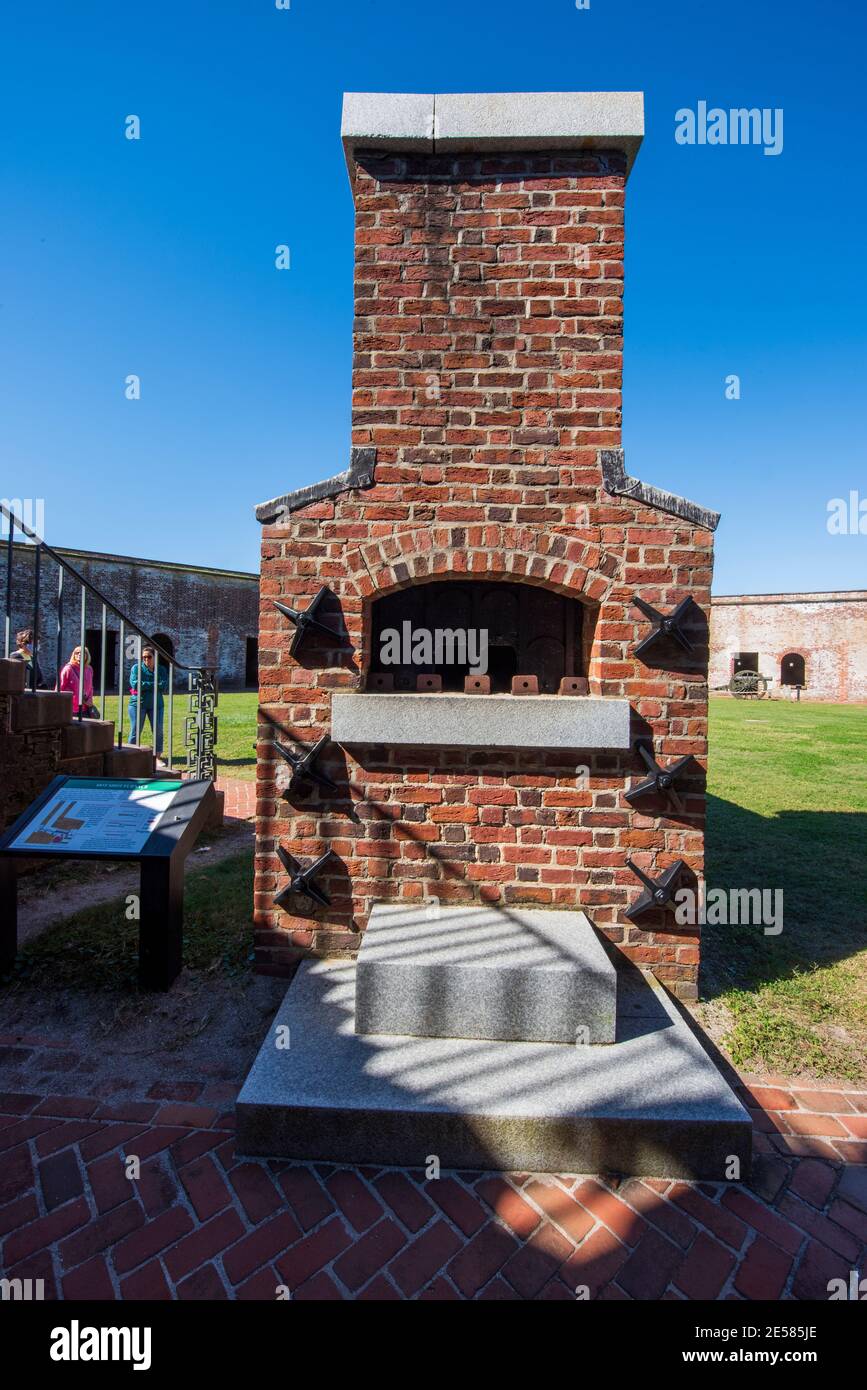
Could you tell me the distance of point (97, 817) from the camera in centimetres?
364

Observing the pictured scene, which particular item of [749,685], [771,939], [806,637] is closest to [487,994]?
[771,939]

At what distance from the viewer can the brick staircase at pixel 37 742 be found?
15.5 ft

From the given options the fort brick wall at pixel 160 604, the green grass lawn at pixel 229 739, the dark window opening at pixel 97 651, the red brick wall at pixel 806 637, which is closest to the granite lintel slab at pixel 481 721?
the green grass lawn at pixel 229 739

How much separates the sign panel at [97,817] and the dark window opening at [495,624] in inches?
63.9

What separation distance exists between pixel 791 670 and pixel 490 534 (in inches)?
1436

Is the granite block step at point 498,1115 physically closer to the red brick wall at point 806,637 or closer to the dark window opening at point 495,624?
the dark window opening at point 495,624

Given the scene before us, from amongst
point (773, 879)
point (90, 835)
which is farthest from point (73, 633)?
point (773, 879)

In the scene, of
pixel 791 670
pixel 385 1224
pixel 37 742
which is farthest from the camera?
pixel 791 670

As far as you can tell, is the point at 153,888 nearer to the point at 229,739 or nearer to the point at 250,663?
the point at 229,739

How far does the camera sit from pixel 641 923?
331cm

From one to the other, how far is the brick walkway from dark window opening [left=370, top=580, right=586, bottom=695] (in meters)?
2.53

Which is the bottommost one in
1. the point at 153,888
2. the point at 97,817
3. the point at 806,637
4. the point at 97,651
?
the point at 153,888

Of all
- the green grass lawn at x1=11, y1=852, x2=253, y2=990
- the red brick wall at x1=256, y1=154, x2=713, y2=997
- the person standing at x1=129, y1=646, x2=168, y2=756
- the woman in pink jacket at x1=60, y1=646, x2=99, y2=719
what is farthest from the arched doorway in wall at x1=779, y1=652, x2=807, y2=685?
the green grass lawn at x1=11, y1=852, x2=253, y2=990

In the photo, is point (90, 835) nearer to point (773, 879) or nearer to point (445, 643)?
point (445, 643)
